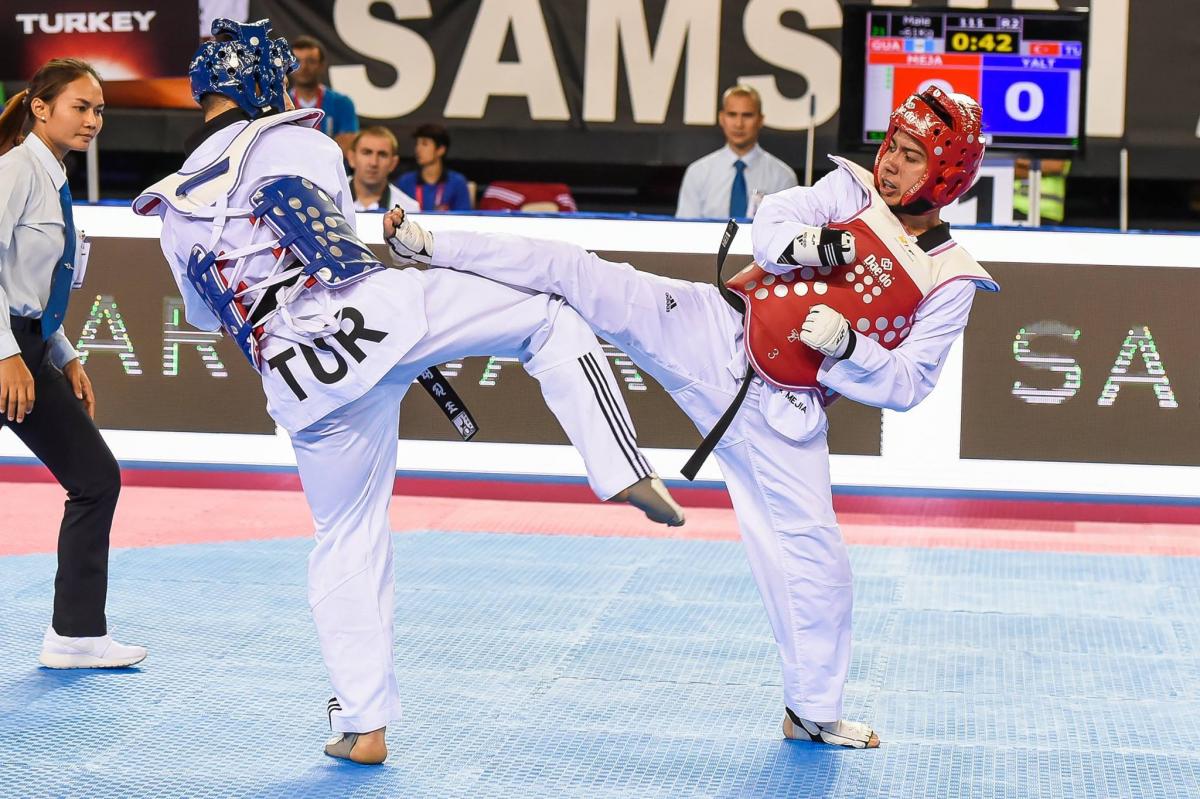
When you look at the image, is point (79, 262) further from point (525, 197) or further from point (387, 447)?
point (525, 197)

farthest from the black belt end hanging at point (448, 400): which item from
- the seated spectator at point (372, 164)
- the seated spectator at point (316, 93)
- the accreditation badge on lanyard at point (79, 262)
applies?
the seated spectator at point (316, 93)

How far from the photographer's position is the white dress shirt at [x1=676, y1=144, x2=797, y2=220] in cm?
900

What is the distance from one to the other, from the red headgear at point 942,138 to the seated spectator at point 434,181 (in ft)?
18.0

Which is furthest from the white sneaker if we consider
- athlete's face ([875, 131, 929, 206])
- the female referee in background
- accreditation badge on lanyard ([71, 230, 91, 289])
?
athlete's face ([875, 131, 929, 206])

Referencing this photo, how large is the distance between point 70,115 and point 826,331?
8.06 feet

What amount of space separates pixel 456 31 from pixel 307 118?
7.26 m

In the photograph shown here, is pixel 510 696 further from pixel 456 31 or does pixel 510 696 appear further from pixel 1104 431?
pixel 456 31

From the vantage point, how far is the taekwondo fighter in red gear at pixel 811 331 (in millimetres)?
3895

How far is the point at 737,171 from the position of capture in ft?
29.6

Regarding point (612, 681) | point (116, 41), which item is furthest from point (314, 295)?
point (116, 41)

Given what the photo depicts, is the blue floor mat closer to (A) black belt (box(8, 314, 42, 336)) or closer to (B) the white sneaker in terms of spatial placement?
(B) the white sneaker

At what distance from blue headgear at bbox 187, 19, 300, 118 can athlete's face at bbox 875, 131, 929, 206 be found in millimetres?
1609

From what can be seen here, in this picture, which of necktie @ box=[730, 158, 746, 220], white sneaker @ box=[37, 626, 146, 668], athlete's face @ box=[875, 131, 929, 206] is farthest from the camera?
necktie @ box=[730, 158, 746, 220]

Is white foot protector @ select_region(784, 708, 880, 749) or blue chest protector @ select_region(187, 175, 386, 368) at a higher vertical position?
blue chest protector @ select_region(187, 175, 386, 368)
